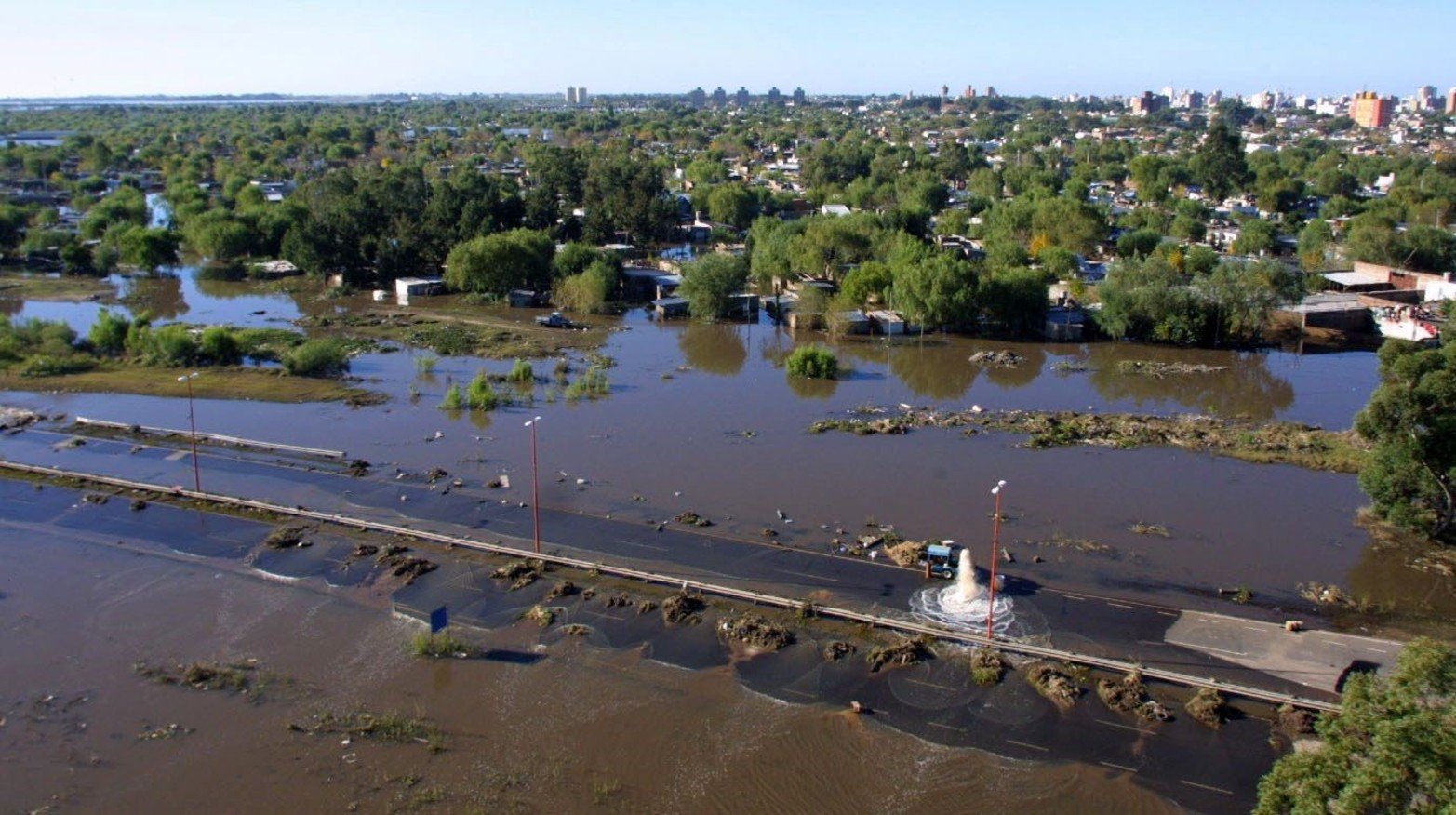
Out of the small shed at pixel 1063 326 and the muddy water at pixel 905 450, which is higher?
the small shed at pixel 1063 326

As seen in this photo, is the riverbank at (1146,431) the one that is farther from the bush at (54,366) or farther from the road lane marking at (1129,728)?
the bush at (54,366)

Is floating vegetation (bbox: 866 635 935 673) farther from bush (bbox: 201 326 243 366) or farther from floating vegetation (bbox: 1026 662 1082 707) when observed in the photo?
bush (bbox: 201 326 243 366)

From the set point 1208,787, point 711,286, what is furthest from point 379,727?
point 711,286

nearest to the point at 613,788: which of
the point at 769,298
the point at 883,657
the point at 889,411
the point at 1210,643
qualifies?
the point at 883,657

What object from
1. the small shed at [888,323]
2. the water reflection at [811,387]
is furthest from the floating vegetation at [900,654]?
the small shed at [888,323]

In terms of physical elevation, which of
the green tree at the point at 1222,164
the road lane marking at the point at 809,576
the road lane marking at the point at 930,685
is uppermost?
the green tree at the point at 1222,164

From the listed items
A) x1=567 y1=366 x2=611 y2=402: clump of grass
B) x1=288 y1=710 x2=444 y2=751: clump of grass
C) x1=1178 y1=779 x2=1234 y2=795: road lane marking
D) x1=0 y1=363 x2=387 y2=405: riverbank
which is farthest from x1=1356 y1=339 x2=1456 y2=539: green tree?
x1=0 y1=363 x2=387 y2=405: riverbank

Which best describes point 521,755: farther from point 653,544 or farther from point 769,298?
point 769,298
